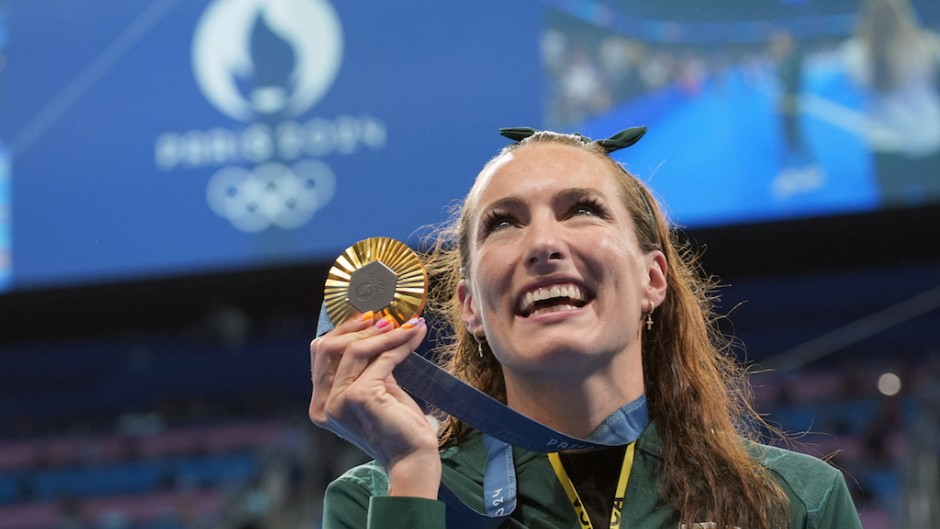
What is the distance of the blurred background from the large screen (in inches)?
0.5

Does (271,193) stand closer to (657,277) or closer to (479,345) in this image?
(479,345)

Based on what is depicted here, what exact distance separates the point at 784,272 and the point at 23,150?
495 centimetres

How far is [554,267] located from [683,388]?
1.04 ft

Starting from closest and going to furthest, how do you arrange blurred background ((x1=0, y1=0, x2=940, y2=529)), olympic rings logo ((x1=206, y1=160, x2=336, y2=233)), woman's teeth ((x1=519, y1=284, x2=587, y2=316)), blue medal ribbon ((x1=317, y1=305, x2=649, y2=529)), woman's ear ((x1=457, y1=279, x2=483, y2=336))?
1. blue medal ribbon ((x1=317, y1=305, x2=649, y2=529))
2. woman's teeth ((x1=519, y1=284, x2=587, y2=316))
3. woman's ear ((x1=457, y1=279, x2=483, y2=336))
4. blurred background ((x1=0, y1=0, x2=940, y2=529))
5. olympic rings logo ((x1=206, y1=160, x2=336, y2=233))

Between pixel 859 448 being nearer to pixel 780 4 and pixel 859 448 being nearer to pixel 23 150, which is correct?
pixel 780 4

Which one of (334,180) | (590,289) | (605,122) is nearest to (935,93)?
(605,122)

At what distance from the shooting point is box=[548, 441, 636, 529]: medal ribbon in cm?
151

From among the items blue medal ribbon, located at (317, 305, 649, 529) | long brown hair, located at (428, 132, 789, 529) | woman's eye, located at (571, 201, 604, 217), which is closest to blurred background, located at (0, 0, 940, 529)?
long brown hair, located at (428, 132, 789, 529)

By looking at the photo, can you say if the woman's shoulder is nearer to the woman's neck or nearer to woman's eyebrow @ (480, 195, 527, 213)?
the woman's neck

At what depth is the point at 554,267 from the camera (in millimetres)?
1557

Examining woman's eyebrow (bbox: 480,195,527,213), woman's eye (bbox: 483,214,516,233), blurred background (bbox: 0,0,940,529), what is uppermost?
woman's eyebrow (bbox: 480,195,527,213)

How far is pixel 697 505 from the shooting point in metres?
1.51

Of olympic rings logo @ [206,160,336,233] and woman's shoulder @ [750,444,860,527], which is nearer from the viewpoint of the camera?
woman's shoulder @ [750,444,860,527]

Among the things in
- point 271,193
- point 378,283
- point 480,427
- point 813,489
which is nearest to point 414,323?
point 378,283
